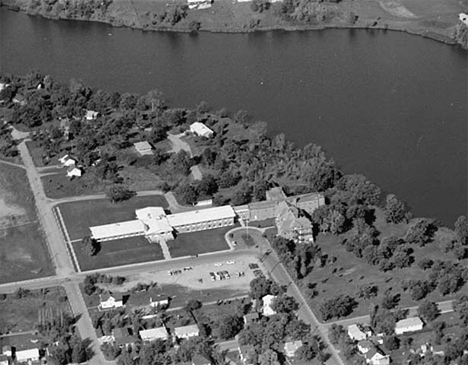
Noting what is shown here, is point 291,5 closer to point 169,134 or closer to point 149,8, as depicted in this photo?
point 149,8

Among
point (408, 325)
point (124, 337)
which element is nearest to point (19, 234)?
point (124, 337)

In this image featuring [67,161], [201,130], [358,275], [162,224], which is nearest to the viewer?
[358,275]

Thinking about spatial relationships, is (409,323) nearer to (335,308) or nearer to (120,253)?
(335,308)

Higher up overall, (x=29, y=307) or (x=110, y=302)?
(x=110, y=302)

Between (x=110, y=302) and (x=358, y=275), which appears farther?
(x=358, y=275)

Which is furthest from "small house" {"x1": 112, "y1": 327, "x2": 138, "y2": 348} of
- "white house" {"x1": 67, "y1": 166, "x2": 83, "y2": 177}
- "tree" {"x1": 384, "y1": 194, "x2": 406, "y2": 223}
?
"tree" {"x1": 384, "y1": 194, "x2": 406, "y2": 223}

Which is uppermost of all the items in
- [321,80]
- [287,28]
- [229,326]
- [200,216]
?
[229,326]

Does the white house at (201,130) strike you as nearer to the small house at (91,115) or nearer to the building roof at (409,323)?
the small house at (91,115)

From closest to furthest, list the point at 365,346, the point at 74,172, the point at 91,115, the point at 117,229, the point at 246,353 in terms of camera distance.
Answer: the point at 246,353 < the point at 365,346 < the point at 117,229 < the point at 74,172 < the point at 91,115
